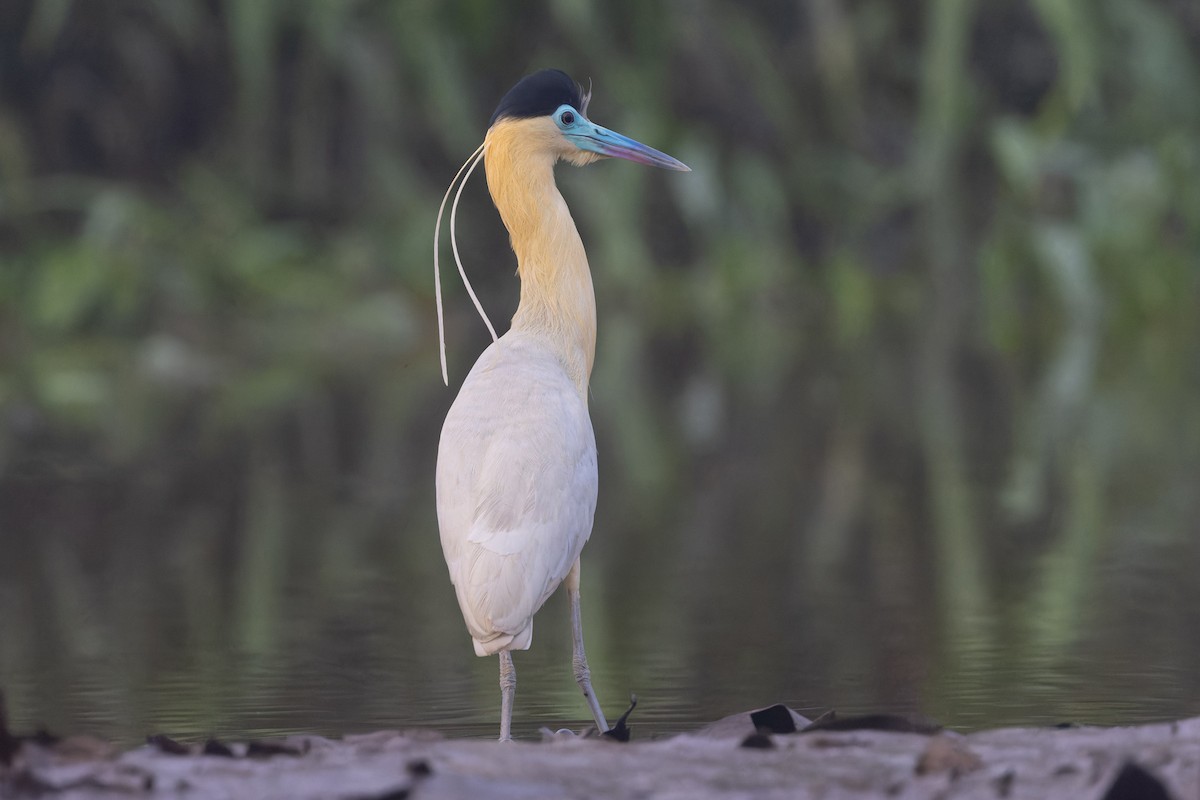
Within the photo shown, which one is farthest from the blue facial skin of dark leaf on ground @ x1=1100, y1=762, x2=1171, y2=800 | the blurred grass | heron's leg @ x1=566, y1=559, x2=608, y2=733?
dark leaf on ground @ x1=1100, y1=762, x2=1171, y2=800

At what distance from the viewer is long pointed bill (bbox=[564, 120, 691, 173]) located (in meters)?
5.01

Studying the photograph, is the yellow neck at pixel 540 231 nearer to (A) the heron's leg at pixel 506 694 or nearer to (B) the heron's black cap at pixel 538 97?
(B) the heron's black cap at pixel 538 97

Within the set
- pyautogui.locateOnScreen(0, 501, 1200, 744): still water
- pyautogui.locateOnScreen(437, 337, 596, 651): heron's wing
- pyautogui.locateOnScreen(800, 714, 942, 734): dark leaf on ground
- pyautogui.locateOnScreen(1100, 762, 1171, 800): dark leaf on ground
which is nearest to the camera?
pyautogui.locateOnScreen(1100, 762, 1171, 800): dark leaf on ground

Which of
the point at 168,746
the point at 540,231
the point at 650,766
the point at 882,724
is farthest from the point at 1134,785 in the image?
the point at 540,231

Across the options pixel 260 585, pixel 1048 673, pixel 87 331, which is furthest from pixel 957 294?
pixel 1048 673

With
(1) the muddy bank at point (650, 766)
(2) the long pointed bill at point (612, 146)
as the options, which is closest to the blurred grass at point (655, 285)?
(2) the long pointed bill at point (612, 146)

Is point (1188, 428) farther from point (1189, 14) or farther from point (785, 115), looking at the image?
point (1189, 14)

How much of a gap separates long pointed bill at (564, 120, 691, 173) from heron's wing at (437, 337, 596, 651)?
70 centimetres

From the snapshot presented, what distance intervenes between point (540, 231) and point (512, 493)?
935mm

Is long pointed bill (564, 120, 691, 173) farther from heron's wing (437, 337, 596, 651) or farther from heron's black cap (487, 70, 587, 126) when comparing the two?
heron's wing (437, 337, 596, 651)

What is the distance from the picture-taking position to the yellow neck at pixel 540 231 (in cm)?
493

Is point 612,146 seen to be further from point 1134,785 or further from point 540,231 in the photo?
point 1134,785

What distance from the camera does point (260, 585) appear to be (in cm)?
623

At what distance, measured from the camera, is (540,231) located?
498 centimetres
